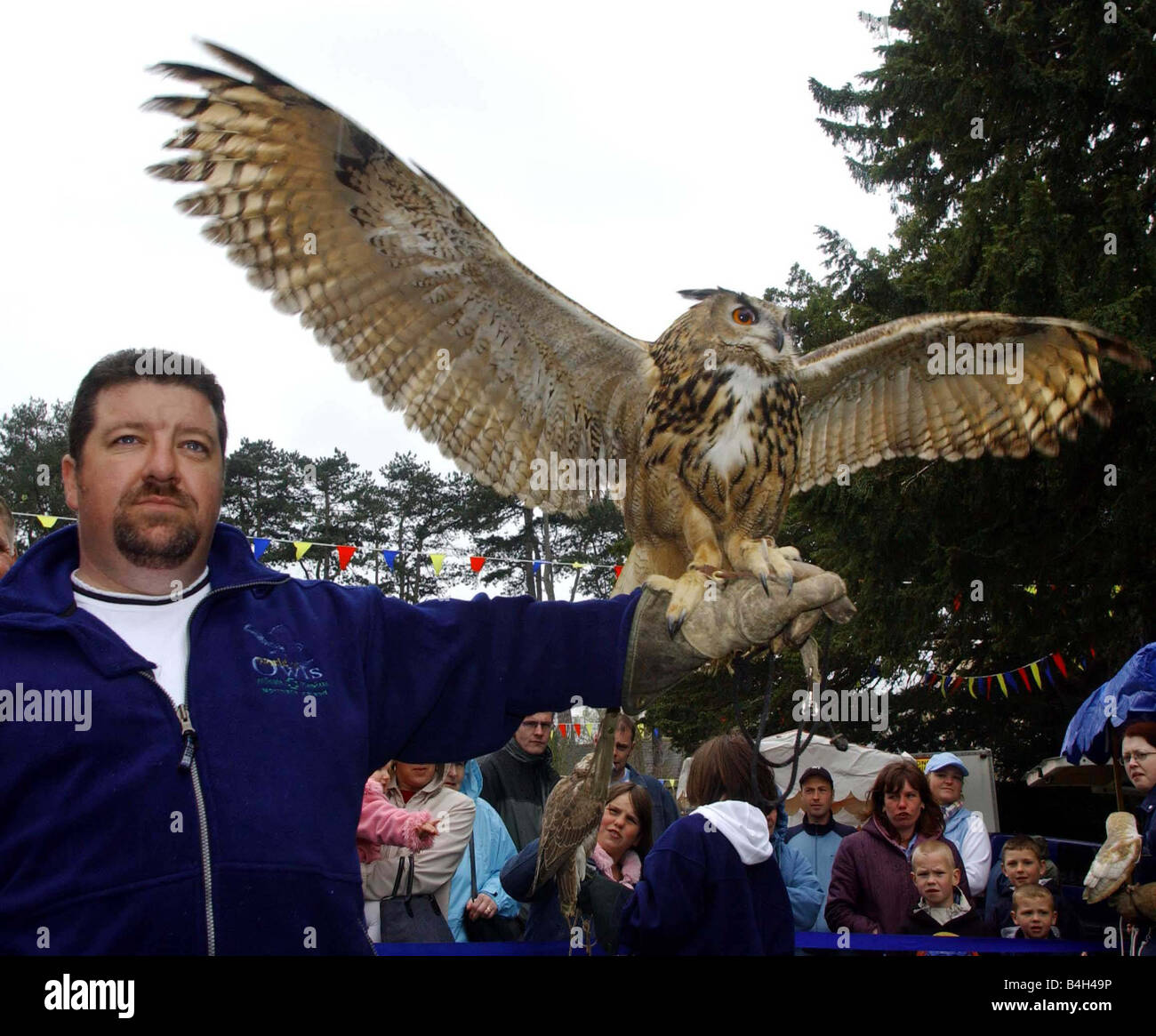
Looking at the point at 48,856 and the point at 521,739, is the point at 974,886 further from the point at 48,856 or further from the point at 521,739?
the point at 48,856

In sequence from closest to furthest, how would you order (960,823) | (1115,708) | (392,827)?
(392,827) < (1115,708) < (960,823)

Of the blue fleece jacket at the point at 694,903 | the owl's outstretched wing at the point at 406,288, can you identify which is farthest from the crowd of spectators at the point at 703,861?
the owl's outstretched wing at the point at 406,288

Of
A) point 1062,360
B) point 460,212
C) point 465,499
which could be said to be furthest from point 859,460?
point 465,499

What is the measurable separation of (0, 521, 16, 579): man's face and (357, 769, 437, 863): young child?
58.0 inches

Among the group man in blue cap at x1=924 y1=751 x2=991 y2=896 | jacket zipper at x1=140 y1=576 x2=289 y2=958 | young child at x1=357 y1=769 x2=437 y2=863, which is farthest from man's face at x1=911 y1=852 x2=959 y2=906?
jacket zipper at x1=140 y1=576 x2=289 y2=958

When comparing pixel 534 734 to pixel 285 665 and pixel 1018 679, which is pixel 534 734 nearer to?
pixel 285 665

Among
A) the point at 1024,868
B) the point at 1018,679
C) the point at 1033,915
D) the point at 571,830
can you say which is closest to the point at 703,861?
the point at 571,830

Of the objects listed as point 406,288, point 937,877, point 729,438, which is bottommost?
point 937,877

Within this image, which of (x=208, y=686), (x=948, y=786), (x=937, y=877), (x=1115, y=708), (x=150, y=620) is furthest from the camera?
(x=948, y=786)

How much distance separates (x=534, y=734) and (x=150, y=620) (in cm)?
293

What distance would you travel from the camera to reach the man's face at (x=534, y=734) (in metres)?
4.75

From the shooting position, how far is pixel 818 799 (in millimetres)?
5773

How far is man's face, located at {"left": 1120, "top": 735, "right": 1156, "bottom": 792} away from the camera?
4211 millimetres

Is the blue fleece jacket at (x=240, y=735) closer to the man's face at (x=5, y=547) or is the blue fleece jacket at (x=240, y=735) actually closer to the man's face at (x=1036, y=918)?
the man's face at (x=5, y=547)
